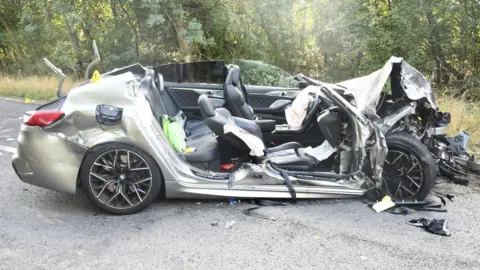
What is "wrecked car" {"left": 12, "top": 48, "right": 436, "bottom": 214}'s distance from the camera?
398 cm

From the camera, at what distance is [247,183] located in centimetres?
425

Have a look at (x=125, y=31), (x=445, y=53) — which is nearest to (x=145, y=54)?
(x=125, y=31)

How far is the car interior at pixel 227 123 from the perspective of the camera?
438 centimetres

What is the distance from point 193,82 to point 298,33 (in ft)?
27.0

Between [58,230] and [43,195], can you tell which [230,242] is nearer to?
[58,230]

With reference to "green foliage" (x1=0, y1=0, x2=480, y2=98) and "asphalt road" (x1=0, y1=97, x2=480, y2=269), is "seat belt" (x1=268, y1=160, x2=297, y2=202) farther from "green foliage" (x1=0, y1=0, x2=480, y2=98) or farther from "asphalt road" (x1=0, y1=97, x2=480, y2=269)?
"green foliage" (x1=0, y1=0, x2=480, y2=98)

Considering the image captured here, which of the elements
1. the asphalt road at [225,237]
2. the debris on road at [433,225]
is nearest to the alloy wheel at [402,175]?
the asphalt road at [225,237]

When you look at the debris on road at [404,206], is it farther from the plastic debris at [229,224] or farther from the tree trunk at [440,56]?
the tree trunk at [440,56]

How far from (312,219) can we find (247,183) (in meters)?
0.72

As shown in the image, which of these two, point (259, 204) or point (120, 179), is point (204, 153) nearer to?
point (259, 204)

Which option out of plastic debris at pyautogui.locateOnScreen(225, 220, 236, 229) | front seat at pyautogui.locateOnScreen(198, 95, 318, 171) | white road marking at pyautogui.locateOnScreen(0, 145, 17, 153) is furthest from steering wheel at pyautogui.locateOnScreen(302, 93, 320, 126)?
white road marking at pyautogui.locateOnScreen(0, 145, 17, 153)

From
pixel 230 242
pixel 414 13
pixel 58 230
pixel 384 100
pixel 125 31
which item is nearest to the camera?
pixel 230 242

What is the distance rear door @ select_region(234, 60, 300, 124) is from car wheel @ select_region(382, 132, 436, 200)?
1846 mm

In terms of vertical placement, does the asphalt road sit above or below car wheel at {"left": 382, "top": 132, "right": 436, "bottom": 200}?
below
